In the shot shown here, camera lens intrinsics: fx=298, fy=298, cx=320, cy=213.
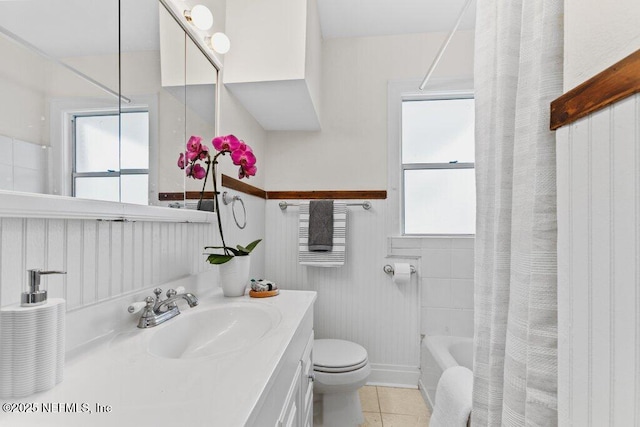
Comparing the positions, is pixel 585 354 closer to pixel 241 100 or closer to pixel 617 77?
pixel 617 77

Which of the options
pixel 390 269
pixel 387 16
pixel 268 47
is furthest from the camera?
pixel 390 269

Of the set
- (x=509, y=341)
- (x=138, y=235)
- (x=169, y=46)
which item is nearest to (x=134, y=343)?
(x=138, y=235)

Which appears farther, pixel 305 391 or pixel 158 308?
pixel 305 391

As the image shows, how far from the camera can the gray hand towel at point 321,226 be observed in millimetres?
2066

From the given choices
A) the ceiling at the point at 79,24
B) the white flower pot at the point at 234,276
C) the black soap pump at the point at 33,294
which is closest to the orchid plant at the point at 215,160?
the white flower pot at the point at 234,276

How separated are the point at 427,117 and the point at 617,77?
199cm

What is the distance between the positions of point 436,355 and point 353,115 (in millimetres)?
1700

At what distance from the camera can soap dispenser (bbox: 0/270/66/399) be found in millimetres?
528

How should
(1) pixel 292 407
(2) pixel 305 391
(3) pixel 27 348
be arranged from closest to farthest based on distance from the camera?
1. (3) pixel 27 348
2. (1) pixel 292 407
3. (2) pixel 305 391

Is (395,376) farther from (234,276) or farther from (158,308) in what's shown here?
(158,308)

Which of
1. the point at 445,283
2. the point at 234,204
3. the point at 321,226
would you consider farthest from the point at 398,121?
the point at 234,204

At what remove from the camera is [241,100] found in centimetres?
171

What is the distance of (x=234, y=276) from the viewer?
126cm

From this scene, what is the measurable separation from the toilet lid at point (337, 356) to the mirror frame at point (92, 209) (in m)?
1.01
